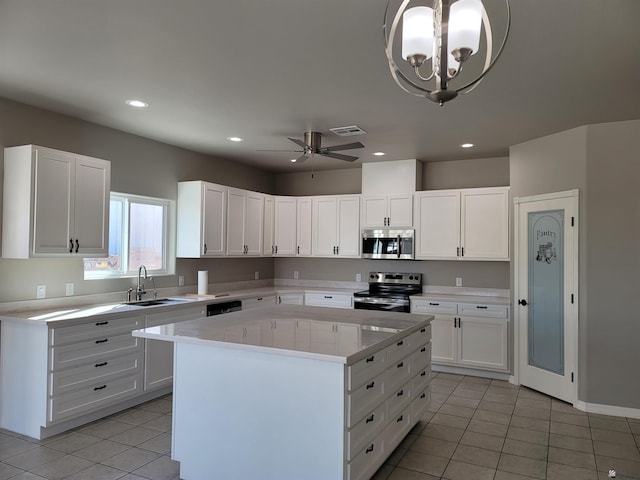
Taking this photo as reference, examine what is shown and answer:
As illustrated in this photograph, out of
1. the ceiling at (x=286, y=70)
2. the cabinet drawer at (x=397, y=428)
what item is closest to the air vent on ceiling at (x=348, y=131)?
the ceiling at (x=286, y=70)

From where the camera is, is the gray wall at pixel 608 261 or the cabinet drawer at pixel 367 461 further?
the gray wall at pixel 608 261

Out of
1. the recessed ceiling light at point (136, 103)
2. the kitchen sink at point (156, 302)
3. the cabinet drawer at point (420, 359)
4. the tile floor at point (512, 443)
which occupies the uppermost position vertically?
the recessed ceiling light at point (136, 103)

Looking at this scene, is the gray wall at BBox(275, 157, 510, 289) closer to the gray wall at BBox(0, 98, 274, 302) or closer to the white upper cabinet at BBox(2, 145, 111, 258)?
the gray wall at BBox(0, 98, 274, 302)

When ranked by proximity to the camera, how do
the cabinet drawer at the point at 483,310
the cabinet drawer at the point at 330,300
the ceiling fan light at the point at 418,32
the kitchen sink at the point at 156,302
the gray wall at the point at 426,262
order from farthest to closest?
the cabinet drawer at the point at 330,300 < the gray wall at the point at 426,262 < the cabinet drawer at the point at 483,310 < the kitchen sink at the point at 156,302 < the ceiling fan light at the point at 418,32

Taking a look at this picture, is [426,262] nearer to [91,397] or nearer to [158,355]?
[158,355]

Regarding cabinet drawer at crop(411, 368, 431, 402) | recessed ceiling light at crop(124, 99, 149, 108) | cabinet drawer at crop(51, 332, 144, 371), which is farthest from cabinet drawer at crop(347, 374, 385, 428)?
recessed ceiling light at crop(124, 99, 149, 108)

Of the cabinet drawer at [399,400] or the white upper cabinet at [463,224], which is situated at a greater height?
the white upper cabinet at [463,224]

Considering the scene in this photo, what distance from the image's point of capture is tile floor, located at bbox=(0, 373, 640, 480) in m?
2.91

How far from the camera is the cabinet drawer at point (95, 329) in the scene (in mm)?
3412

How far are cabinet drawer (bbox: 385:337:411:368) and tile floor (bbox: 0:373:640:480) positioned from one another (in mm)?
717

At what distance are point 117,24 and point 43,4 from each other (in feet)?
1.12

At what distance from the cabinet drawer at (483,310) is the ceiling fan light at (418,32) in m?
4.02

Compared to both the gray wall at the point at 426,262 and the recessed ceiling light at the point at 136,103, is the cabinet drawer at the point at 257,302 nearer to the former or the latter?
the gray wall at the point at 426,262

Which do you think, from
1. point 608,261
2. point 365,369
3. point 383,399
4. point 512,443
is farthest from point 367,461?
point 608,261
